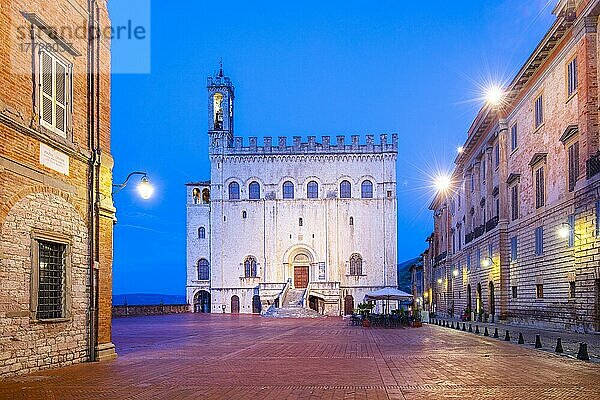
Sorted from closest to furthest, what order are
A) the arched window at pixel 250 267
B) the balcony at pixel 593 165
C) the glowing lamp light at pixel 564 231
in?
the balcony at pixel 593 165 < the glowing lamp light at pixel 564 231 < the arched window at pixel 250 267

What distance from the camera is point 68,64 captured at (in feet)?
53.4

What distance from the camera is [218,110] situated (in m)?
74.2

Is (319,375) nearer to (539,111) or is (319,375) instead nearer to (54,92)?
(54,92)

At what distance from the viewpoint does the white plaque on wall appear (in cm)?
1488

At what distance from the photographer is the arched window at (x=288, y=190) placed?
7188 cm

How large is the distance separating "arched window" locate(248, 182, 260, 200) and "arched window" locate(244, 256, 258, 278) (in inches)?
234

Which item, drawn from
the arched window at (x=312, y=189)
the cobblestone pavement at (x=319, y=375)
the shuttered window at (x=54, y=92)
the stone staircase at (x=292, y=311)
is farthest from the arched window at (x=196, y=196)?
the shuttered window at (x=54, y=92)

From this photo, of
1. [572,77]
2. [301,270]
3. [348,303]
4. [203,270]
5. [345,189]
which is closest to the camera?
[572,77]

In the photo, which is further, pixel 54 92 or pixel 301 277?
pixel 301 277

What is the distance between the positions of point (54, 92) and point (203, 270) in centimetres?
5895

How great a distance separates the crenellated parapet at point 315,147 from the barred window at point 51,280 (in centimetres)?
5664

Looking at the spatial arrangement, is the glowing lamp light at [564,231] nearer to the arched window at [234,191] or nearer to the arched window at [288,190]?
the arched window at [288,190]

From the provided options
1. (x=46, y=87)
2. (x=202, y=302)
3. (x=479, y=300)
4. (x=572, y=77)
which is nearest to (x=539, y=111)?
(x=572, y=77)

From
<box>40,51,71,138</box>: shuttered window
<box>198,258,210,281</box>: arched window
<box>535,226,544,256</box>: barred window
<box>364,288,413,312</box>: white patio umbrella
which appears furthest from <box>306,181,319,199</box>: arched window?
<box>40,51,71,138</box>: shuttered window
